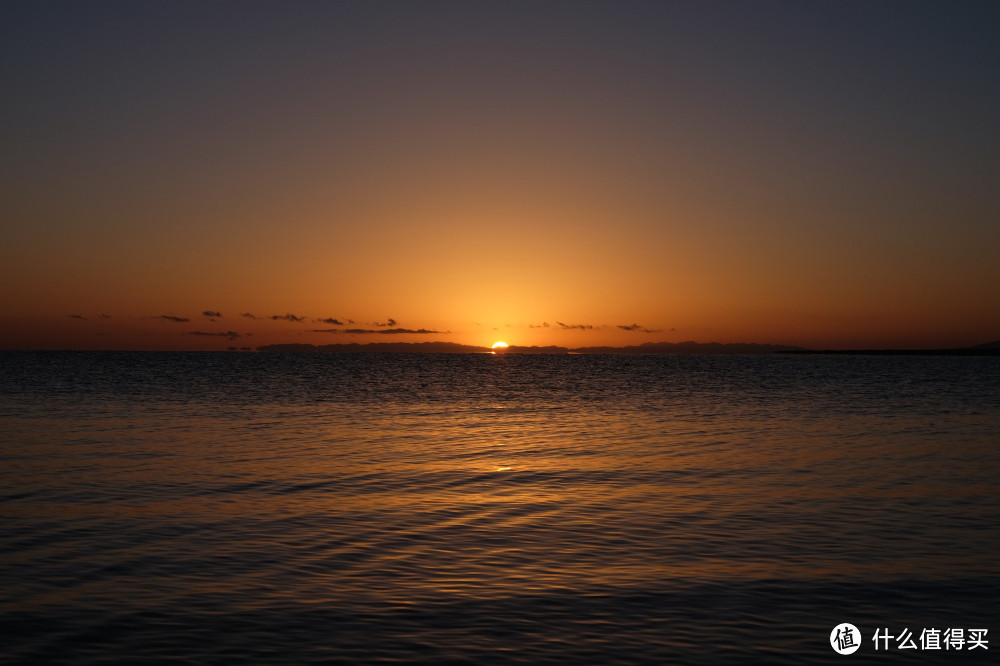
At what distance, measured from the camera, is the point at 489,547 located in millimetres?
16422

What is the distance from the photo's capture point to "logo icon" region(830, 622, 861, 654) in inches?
438

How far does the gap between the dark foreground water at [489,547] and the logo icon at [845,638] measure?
128 millimetres

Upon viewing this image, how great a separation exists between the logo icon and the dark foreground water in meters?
0.13

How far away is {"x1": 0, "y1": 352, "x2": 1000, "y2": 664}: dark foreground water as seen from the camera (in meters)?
11.3

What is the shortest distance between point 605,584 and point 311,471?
1456 cm

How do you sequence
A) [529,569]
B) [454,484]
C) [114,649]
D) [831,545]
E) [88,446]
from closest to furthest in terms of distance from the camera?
[114,649] → [529,569] → [831,545] → [454,484] → [88,446]

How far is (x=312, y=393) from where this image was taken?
6975 centimetres

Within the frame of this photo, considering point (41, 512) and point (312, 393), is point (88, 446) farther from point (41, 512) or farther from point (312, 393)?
point (312, 393)

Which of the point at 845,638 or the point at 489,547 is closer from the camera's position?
the point at 845,638

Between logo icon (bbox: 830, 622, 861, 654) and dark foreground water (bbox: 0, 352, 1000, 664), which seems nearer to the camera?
A: logo icon (bbox: 830, 622, 861, 654)

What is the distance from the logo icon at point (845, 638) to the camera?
438 inches

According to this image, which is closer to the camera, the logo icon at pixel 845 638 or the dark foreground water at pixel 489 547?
the logo icon at pixel 845 638

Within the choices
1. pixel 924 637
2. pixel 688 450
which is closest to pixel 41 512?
pixel 924 637

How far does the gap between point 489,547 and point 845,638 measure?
6.98 meters
